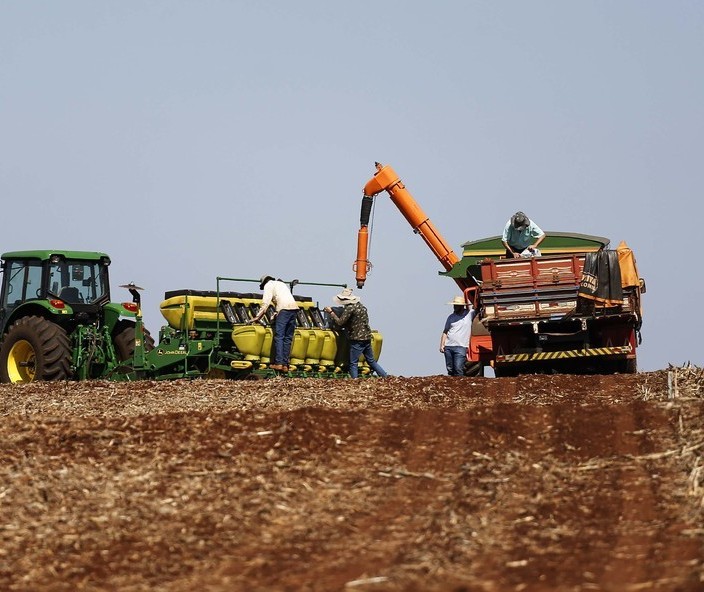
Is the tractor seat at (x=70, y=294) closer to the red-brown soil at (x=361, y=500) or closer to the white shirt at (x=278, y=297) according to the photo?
the white shirt at (x=278, y=297)

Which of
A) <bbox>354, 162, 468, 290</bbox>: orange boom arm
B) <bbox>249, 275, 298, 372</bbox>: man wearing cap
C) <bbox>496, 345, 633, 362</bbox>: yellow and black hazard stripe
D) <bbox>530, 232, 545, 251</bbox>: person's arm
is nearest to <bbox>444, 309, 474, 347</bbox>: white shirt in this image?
<bbox>496, 345, 633, 362</bbox>: yellow and black hazard stripe

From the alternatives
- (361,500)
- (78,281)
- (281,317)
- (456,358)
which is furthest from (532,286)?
(361,500)

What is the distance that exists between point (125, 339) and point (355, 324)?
390cm

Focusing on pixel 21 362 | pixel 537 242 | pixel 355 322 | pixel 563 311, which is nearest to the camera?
pixel 563 311

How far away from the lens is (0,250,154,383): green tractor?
819 inches

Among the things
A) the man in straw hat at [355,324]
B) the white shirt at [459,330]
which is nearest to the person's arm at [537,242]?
the white shirt at [459,330]

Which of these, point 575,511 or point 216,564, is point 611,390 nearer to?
point 575,511

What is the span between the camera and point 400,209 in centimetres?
2444

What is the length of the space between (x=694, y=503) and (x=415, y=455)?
8.10 feet

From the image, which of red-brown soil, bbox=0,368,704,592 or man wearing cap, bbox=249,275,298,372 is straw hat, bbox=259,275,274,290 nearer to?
man wearing cap, bbox=249,275,298,372

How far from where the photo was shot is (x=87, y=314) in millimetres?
20984

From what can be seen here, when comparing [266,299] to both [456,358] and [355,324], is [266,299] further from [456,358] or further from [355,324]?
[456,358]

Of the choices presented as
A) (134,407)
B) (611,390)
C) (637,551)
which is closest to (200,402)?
(134,407)

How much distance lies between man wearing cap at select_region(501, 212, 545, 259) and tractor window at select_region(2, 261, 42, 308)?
769 centimetres
